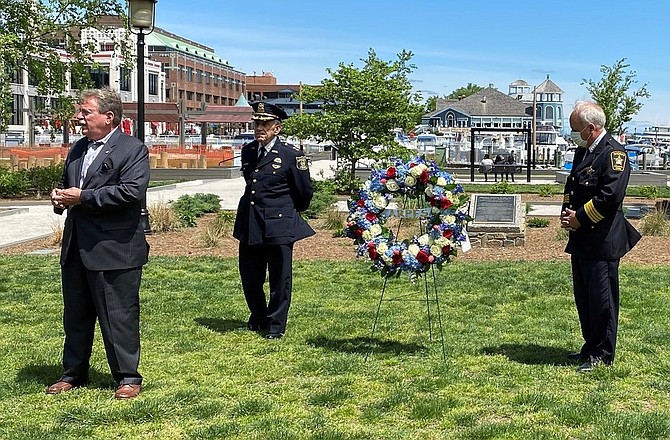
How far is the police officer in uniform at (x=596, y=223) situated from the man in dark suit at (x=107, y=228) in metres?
2.73

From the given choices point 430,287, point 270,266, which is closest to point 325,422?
point 270,266

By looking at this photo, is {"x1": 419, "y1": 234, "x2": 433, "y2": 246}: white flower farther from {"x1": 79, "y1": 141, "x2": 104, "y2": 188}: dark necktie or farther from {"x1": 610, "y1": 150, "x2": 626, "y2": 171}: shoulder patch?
{"x1": 79, "y1": 141, "x2": 104, "y2": 188}: dark necktie

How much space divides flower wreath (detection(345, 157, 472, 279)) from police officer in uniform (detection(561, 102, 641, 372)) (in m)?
0.78

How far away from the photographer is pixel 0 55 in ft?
67.2

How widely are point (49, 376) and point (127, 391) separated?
0.82 metres

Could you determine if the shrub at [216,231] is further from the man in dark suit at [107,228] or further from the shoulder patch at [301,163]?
the man in dark suit at [107,228]

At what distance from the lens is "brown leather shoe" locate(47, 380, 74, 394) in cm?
551

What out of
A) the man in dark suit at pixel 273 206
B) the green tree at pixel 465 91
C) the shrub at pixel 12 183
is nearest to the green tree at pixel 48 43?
the shrub at pixel 12 183

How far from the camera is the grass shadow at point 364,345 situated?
6699 millimetres

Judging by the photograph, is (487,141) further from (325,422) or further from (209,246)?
(325,422)

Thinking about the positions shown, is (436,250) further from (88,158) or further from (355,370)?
(88,158)

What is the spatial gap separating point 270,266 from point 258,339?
1.91ft

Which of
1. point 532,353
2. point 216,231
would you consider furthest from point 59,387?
point 216,231

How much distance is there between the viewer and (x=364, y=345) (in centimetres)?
689
